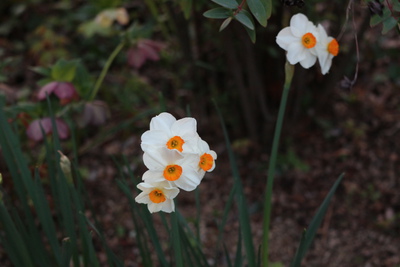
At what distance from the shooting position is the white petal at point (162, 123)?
0.89 meters

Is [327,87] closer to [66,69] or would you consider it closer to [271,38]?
[271,38]

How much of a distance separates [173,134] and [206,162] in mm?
79

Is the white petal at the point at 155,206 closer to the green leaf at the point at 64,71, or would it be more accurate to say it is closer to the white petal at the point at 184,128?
the white petal at the point at 184,128

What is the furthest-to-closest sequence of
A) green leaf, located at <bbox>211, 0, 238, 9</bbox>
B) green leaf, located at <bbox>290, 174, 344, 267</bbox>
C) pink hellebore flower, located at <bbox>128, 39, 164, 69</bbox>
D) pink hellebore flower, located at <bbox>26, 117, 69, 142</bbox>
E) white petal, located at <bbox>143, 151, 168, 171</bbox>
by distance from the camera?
1. pink hellebore flower, located at <bbox>128, 39, 164, 69</bbox>
2. pink hellebore flower, located at <bbox>26, 117, 69, 142</bbox>
3. green leaf, located at <bbox>290, 174, 344, 267</bbox>
4. green leaf, located at <bbox>211, 0, 238, 9</bbox>
5. white petal, located at <bbox>143, 151, 168, 171</bbox>

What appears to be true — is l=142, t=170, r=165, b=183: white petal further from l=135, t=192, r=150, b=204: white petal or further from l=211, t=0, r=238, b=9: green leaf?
l=211, t=0, r=238, b=9: green leaf

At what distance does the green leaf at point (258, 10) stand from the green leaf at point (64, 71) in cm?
96

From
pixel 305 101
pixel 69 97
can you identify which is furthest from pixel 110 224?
pixel 305 101

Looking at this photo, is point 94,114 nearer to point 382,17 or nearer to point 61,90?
point 61,90

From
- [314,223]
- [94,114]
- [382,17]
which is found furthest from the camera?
[94,114]

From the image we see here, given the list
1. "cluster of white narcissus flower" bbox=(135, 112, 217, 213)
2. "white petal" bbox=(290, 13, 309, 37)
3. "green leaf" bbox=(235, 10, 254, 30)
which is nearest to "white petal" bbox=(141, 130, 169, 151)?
"cluster of white narcissus flower" bbox=(135, 112, 217, 213)

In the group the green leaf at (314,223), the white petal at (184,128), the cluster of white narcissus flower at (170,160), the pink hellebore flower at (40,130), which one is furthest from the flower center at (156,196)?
the pink hellebore flower at (40,130)

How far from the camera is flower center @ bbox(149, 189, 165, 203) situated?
0.89 meters

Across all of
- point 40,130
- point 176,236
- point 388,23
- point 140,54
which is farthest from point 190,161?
point 140,54

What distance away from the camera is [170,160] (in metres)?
0.86
